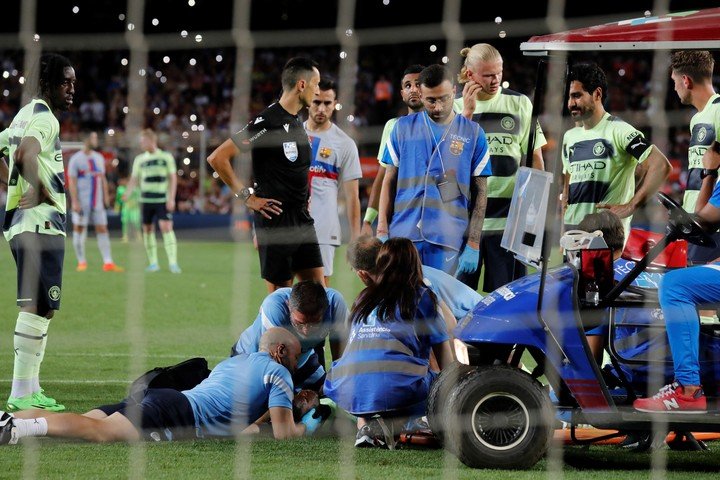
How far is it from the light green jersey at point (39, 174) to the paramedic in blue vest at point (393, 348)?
1.87 meters

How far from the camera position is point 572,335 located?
4566mm

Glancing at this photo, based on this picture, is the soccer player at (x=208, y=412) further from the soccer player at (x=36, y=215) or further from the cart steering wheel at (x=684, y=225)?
the cart steering wheel at (x=684, y=225)

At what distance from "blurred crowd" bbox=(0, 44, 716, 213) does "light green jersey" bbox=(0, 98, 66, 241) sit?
12.8 m

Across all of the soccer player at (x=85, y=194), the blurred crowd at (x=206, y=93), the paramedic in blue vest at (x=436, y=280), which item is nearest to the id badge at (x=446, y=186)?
the paramedic in blue vest at (x=436, y=280)

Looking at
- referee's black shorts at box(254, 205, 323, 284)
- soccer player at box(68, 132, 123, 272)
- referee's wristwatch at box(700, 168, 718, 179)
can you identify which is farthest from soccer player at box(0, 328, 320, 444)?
soccer player at box(68, 132, 123, 272)

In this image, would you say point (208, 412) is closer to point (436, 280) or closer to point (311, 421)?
point (311, 421)

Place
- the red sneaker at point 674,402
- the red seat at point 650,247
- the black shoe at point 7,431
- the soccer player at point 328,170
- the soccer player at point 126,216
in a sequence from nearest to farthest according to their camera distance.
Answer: the red sneaker at point 674,402, the black shoe at point 7,431, the red seat at point 650,247, the soccer player at point 328,170, the soccer player at point 126,216

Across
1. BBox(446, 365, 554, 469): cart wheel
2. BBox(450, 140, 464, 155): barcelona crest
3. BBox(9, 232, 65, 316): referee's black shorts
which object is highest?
BBox(450, 140, 464, 155): barcelona crest

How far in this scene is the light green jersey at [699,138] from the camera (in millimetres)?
6055

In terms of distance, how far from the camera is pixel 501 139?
670cm

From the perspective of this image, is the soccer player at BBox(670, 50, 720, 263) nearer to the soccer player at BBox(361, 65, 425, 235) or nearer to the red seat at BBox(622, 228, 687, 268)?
the red seat at BBox(622, 228, 687, 268)

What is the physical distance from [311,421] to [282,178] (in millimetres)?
1870

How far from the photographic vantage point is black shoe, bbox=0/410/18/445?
16.0 feet

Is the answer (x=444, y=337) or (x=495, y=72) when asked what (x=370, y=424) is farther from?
(x=495, y=72)
